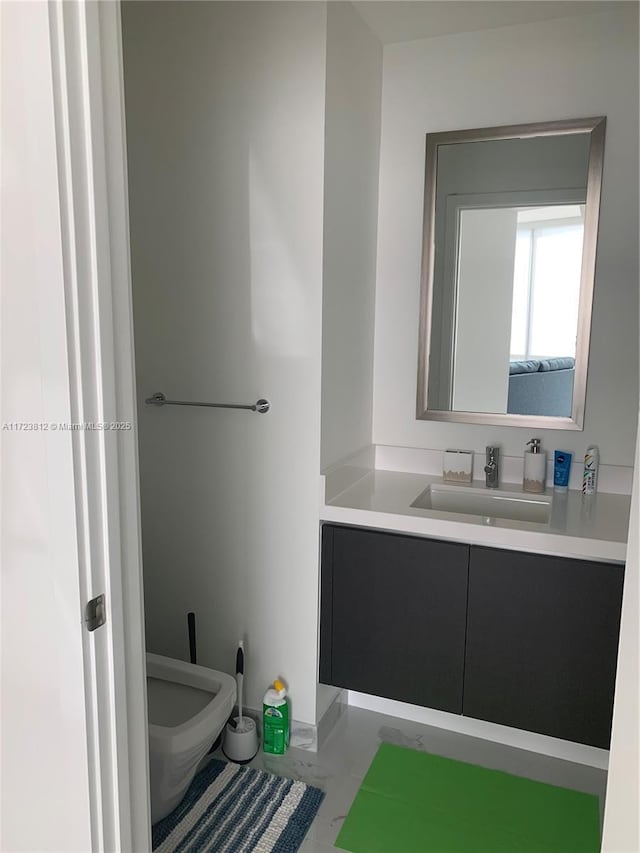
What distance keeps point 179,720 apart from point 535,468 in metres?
1.31

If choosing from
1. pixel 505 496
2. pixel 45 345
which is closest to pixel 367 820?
pixel 505 496

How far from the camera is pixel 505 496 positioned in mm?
2145

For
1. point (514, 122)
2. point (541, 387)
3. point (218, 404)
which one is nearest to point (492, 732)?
point (541, 387)

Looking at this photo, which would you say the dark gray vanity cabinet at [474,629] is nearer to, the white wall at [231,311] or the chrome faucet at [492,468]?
the white wall at [231,311]

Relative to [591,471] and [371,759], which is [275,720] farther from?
[591,471]

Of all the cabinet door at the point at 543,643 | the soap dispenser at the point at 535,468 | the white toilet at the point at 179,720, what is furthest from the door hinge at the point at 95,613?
the soap dispenser at the point at 535,468

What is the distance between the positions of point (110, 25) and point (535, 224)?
1.52 metres

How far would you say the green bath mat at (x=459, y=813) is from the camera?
5.67 ft

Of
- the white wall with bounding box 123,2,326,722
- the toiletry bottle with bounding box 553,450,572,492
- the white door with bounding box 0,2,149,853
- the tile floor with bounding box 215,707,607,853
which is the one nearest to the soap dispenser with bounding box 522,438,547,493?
the toiletry bottle with bounding box 553,450,572,492

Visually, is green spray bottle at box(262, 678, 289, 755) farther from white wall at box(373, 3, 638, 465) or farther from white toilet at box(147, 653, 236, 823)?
white wall at box(373, 3, 638, 465)

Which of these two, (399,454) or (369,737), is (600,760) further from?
(399,454)

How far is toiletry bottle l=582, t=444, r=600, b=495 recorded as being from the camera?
81.2 inches

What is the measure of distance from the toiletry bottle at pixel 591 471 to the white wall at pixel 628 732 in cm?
125

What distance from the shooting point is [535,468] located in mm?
2129
